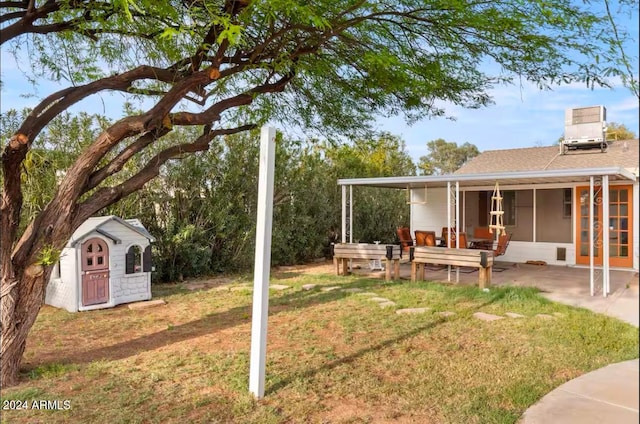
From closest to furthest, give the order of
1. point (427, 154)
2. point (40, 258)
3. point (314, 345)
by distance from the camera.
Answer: point (40, 258) < point (314, 345) < point (427, 154)

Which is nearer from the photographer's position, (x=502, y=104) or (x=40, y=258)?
(x=40, y=258)

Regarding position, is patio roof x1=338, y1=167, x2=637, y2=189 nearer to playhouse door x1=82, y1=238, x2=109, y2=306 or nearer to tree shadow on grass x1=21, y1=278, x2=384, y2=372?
tree shadow on grass x1=21, y1=278, x2=384, y2=372

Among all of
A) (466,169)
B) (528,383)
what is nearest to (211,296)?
(528,383)

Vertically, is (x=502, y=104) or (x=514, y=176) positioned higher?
(x=502, y=104)

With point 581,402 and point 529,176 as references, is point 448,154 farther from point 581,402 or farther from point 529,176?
point 581,402

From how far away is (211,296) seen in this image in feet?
28.0

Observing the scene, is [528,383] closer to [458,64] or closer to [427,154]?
[458,64]

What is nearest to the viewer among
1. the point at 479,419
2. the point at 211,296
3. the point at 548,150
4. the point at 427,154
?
the point at 479,419

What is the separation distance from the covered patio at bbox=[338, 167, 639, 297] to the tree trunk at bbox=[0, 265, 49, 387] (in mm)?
7893

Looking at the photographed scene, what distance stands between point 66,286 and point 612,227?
1276cm

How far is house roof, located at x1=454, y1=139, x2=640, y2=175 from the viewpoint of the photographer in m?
13.0

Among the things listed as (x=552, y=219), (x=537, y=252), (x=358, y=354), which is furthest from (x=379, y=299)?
(x=552, y=219)

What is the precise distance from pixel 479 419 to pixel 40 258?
4.04 metres

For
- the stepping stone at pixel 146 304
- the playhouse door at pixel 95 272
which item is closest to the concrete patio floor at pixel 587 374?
the stepping stone at pixel 146 304
